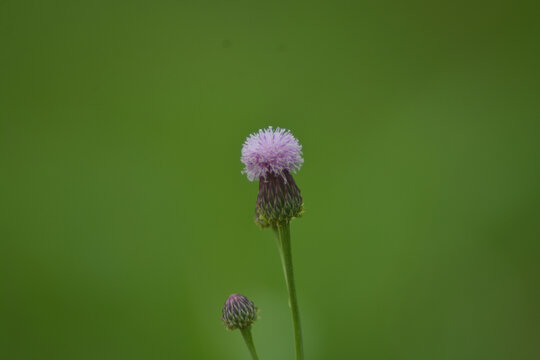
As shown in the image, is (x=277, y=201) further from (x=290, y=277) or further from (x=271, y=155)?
(x=290, y=277)

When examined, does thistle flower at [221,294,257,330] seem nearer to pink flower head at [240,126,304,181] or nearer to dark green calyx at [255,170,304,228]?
dark green calyx at [255,170,304,228]

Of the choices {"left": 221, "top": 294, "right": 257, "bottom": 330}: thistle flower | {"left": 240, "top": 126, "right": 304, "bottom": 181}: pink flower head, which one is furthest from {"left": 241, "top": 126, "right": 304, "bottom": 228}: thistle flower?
{"left": 221, "top": 294, "right": 257, "bottom": 330}: thistle flower

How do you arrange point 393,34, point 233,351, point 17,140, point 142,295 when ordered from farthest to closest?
point 393,34 → point 17,140 → point 142,295 → point 233,351

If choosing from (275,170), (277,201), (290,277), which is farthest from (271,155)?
(290,277)

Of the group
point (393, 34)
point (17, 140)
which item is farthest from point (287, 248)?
point (393, 34)

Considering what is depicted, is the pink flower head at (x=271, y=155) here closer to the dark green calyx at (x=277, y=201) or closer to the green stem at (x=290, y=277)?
the dark green calyx at (x=277, y=201)

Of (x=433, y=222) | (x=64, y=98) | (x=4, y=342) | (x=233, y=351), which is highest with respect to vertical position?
(x=64, y=98)

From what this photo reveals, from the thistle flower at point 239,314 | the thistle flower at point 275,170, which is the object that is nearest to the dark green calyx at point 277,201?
the thistle flower at point 275,170

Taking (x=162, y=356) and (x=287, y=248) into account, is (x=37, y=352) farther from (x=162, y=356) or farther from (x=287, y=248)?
(x=287, y=248)
